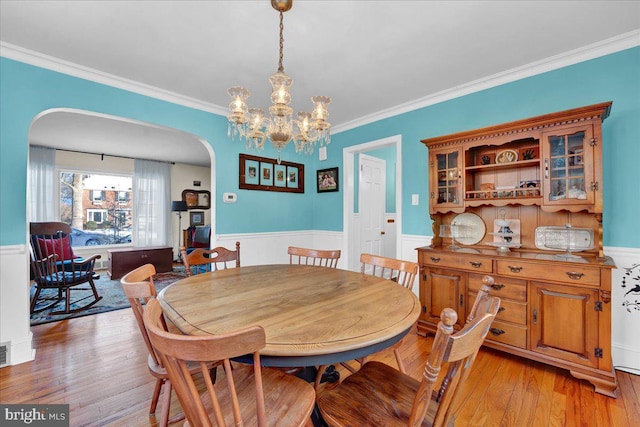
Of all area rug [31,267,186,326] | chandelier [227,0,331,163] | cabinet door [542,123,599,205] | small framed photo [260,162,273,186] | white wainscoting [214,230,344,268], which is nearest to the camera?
chandelier [227,0,331,163]

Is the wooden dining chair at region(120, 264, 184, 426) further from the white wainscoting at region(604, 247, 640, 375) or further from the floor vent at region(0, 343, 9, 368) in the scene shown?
the white wainscoting at region(604, 247, 640, 375)

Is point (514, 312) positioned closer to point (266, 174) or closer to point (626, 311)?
point (626, 311)

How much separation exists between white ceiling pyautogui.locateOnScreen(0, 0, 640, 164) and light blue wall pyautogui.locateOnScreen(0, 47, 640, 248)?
0.20 m

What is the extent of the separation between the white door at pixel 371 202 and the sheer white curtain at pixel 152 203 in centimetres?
498

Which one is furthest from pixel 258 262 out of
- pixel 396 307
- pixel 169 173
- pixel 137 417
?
pixel 169 173

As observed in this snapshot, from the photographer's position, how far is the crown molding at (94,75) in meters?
2.27

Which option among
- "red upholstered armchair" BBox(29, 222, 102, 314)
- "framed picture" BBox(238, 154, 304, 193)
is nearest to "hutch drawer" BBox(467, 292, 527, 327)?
"framed picture" BBox(238, 154, 304, 193)

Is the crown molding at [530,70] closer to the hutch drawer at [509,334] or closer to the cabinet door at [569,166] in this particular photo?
the cabinet door at [569,166]

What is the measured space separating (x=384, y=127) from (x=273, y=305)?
298cm

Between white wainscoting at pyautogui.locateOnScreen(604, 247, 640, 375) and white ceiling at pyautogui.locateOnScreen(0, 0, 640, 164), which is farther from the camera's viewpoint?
white wainscoting at pyautogui.locateOnScreen(604, 247, 640, 375)

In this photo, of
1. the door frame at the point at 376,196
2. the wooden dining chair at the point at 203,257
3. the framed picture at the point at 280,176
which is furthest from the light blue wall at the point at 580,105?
the wooden dining chair at the point at 203,257

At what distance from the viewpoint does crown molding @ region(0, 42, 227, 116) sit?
2270 millimetres

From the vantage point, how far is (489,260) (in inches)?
91.9

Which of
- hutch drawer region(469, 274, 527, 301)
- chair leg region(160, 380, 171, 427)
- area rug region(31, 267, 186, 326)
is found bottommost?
area rug region(31, 267, 186, 326)
